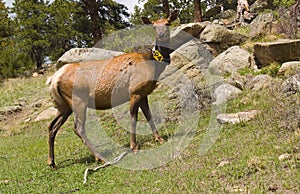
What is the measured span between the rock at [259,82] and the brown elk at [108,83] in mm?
3464

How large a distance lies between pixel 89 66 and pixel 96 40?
68.0 feet

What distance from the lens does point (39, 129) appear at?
13.5 meters

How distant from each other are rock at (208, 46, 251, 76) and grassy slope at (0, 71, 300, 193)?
130 inches

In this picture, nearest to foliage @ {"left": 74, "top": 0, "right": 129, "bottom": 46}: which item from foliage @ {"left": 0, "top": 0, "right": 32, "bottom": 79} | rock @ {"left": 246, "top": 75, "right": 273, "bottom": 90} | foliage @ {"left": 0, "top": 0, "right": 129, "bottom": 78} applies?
foliage @ {"left": 0, "top": 0, "right": 129, "bottom": 78}

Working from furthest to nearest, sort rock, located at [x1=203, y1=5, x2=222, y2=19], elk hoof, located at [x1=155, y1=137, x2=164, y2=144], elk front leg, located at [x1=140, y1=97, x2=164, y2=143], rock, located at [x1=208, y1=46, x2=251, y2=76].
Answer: rock, located at [x1=203, y1=5, x2=222, y2=19], rock, located at [x1=208, y1=46, x2=251, y2=76], elk front leg, located at [x1=140, y1=97, x2=164, y2=143], elk hoof, located at [x1=155, y1=137, x2=164, y2=144]

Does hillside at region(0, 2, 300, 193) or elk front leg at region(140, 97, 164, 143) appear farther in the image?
elk front leg at region(140, 97, 164, 143)

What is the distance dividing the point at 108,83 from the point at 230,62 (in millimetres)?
6449

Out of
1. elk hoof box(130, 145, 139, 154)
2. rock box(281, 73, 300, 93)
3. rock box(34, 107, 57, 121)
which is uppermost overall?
rock box(281, 73, 300, 93)

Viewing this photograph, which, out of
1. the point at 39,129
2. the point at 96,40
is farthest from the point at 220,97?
the point at 96,40

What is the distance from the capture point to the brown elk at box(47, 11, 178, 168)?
7.71m

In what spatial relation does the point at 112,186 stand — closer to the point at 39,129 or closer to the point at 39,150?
the point at 39,150

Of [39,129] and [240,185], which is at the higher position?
[240,185]

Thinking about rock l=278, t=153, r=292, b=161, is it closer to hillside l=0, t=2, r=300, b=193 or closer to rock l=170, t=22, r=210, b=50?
hillside l=0, t=2, r=300, b=193

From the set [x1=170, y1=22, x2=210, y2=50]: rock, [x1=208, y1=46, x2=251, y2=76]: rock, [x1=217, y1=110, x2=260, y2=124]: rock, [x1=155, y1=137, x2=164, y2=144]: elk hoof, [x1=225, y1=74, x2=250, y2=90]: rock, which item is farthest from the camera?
[x1=170, y1=22, x2=210, y2=50]: rock
